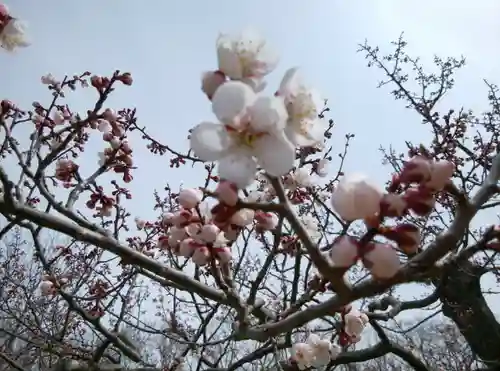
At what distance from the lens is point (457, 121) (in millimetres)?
5020

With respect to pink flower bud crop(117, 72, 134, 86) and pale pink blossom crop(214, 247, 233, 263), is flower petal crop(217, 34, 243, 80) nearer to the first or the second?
pale pink blossom crop(214, 247, 233, 263)

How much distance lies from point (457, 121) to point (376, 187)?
4.76m

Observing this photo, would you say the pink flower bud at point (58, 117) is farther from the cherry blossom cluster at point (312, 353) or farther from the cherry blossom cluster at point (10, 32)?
the cherry blossom cluster at point (312, 353)

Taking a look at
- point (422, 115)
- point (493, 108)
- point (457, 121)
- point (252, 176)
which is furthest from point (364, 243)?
point (493, 108)

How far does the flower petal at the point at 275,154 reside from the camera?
0.86 metres

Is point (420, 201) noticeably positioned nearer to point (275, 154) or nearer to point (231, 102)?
point (275, 154)

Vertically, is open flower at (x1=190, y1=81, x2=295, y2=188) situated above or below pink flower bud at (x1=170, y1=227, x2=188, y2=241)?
below

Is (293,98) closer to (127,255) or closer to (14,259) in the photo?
(127,255)

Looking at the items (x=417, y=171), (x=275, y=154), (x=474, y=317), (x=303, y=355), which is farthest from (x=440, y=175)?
(x=474, y=317)

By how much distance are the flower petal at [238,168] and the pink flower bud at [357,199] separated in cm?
20

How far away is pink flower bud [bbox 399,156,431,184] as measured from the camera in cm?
87

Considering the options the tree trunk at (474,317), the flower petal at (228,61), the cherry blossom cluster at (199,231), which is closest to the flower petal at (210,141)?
the flower petal at (228,61)

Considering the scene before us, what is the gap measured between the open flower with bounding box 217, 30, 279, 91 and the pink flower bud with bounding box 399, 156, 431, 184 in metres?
0.37

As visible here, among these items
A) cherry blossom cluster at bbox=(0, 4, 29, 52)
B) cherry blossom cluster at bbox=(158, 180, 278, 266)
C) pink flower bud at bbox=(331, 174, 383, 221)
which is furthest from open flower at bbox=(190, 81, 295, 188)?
cherry blossom cluster at bbox=(0, 4, 29, 52)
